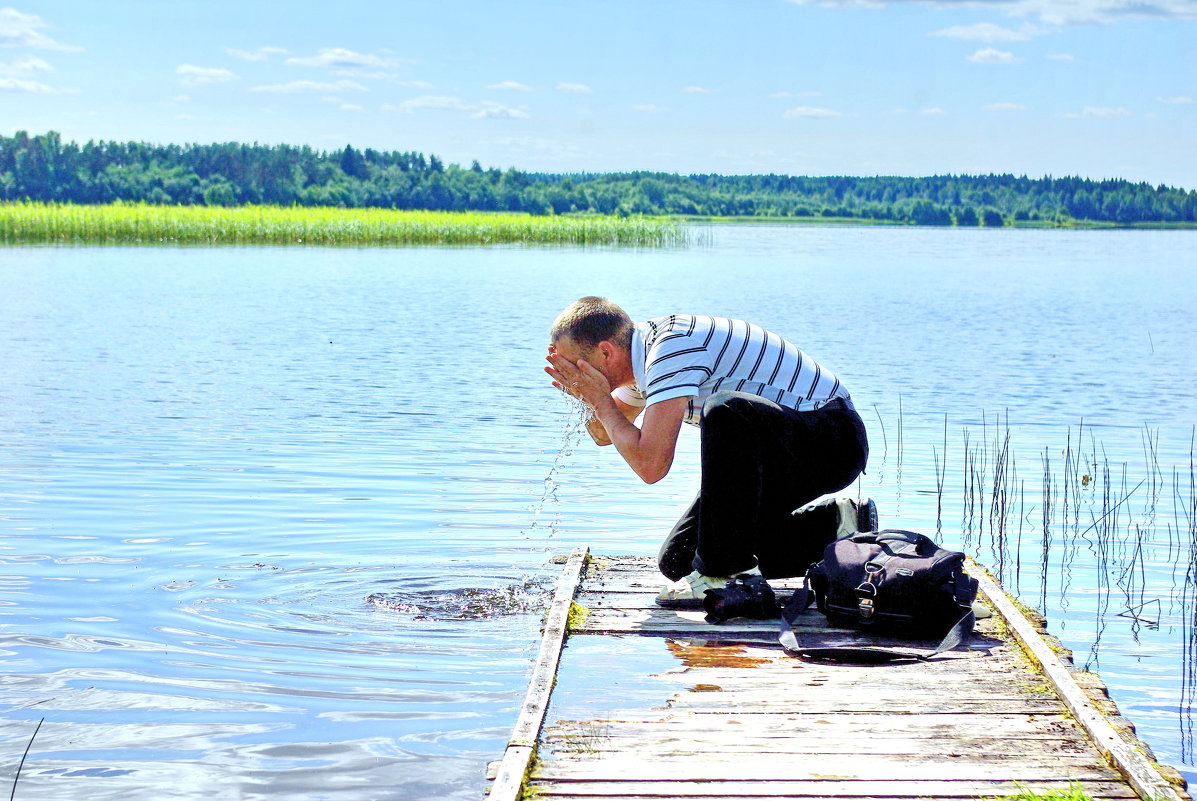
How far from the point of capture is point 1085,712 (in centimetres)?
402

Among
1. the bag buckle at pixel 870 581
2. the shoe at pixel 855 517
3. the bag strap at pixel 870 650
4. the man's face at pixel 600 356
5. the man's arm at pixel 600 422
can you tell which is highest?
the man's face at pixel 600 356

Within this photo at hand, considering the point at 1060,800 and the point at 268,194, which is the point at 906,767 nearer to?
the point at 1060,800

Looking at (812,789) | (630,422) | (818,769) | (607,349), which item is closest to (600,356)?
(607,349)

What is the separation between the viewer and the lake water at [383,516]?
4973mm

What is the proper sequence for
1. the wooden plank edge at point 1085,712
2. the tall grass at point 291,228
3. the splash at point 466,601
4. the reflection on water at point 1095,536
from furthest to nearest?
1. the tall grass at point 291,228
2. the splash at point 466,601
3. the reflection on water at point 1095,536
4. the wooden plank edge at point 1085,712

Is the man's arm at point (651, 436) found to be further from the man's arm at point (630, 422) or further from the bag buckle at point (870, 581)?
the bag buckle at point (870, 581)

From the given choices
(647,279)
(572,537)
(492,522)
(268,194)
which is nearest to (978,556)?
(572,537)

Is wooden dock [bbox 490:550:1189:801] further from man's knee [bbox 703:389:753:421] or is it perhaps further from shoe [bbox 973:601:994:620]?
man's knee [bbox 703:389:753:421]

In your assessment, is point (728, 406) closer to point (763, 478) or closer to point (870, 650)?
point (763, 478)

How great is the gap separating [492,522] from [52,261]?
3280 centimetres

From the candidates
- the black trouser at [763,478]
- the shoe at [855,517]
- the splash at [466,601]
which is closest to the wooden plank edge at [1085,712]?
the shoe at [855,517]

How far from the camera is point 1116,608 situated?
7129 millimetres

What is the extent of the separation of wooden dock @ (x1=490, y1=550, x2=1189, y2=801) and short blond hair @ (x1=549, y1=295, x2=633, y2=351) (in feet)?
3.82

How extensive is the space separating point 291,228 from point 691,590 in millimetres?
48293
